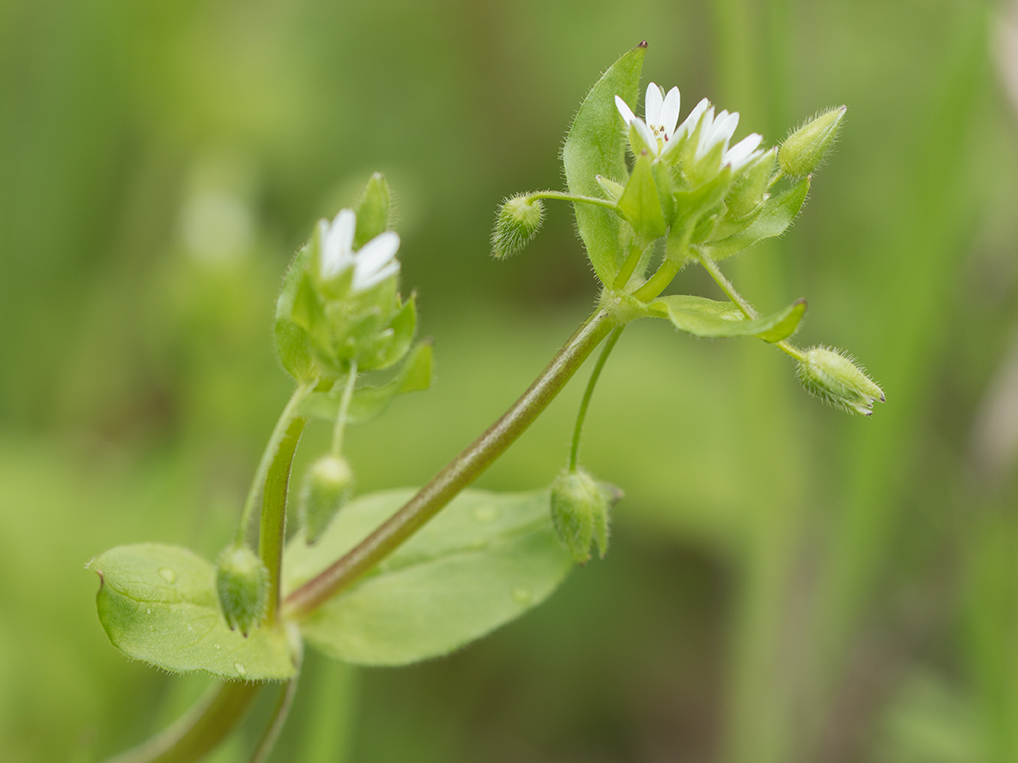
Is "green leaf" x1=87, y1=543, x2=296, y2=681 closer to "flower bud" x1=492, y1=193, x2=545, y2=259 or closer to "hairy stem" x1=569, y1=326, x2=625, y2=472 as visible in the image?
"hairy stem" x1=569, y1=326, x2=625, y2=472

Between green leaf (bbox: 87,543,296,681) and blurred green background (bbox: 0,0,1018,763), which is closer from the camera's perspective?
green leaf (bbox: 87,543,296,681)

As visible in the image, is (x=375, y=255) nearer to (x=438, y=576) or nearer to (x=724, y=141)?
(x=724, y=141)

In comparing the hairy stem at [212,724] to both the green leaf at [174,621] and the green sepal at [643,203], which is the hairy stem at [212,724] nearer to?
the green leaf at [174,621]

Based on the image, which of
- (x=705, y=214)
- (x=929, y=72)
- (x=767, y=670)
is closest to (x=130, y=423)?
(x=767, y=670)

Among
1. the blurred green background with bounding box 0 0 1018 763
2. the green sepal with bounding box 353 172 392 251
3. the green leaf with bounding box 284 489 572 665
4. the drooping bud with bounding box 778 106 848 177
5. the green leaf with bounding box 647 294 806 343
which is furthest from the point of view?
the blurred green background with bounding box 0 0 1018 763

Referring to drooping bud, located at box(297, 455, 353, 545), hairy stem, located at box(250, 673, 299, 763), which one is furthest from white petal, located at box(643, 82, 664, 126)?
hairy stem, located at box(250, 673, 299, 763)

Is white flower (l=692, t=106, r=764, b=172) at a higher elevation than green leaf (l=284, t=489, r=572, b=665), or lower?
higher

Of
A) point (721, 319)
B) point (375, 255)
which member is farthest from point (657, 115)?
point (375, 255)

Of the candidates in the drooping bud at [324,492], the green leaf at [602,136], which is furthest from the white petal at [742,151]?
the drooping bud at [324,492]
